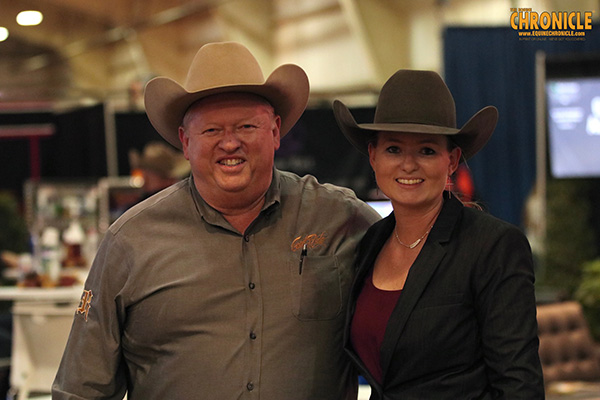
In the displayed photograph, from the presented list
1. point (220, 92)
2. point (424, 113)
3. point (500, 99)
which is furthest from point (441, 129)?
point (500, 99)

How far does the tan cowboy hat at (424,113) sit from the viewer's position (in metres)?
1.86

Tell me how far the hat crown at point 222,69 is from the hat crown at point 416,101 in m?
0.36

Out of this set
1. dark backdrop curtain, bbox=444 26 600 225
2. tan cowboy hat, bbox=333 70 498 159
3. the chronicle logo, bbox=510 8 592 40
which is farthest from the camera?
dark backdrop curtain, bbox=444 26 600 225

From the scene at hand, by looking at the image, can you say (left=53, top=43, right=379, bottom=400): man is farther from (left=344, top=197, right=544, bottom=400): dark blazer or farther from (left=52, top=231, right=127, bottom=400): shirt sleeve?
(left=344, top=197, right=544, bottom=400): dark blazer

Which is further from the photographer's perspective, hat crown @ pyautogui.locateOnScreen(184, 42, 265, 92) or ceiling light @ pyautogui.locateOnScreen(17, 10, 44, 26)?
ceiling light @ pyautogui.locateOnScreen(17, 10, 44, 26)

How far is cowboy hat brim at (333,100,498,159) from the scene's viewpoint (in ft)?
5.98


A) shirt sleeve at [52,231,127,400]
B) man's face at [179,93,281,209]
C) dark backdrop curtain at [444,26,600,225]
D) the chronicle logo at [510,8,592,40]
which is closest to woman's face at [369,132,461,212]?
man's face at [179,93,281,209]

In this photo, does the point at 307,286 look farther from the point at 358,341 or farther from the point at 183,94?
the point at 183,94

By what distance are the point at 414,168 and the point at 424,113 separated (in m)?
0.14

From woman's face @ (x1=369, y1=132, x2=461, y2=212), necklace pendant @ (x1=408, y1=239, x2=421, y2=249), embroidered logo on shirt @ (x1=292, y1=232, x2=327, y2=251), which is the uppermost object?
woman's face @ (x1=369, y1=132, x2=461, y2=212)

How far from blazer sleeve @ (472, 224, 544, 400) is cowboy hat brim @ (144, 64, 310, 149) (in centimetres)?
74

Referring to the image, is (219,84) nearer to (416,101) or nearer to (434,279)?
(416,101)

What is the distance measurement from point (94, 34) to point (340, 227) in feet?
31.9

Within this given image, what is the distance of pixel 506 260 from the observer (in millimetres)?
1674
